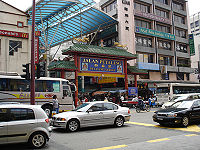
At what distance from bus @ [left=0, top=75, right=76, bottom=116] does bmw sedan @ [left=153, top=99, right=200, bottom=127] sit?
9104mm

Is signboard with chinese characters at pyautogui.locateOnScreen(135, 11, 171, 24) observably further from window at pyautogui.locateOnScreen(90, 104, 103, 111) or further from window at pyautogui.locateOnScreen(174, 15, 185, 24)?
window at pyautogui.locateOnScreen(90, 104, 103, 111)

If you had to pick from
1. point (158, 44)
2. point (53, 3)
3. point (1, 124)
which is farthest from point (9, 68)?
point (158, 44)

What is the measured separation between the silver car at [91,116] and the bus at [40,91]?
675 cm

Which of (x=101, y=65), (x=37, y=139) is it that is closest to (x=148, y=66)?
(x=101, y=65)

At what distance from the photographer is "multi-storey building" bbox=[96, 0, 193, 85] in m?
38.6

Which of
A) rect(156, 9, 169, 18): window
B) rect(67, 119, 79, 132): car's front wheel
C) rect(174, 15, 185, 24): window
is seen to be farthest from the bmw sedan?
rect(174, 15, 185, 24): window

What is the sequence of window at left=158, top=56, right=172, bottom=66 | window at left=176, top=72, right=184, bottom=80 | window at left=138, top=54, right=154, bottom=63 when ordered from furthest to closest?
window at left=176, top=72, right=184, bottom=80, window at left=158, top=56, right=172, bottom=66, window at left=138, top=54, right=154, bottom=63

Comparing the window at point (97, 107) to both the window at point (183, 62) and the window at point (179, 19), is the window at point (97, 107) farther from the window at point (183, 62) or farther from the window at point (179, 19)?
the window at point (179, 19)

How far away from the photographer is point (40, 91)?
17250mm

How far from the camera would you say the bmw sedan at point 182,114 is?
10703 mm

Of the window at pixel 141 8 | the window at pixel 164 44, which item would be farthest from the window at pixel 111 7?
the window at pixel 164 44

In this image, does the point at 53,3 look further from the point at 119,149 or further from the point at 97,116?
the point at 119,149

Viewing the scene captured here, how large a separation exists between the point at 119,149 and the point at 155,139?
2.10m

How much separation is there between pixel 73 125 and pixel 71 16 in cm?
3107
